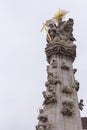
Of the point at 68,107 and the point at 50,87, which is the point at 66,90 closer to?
the point at 50,87

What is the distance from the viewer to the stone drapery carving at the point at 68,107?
13297mm

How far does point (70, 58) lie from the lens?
1630cm

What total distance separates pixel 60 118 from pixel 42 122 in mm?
637

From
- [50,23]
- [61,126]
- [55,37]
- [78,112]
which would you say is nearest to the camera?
[61,126]

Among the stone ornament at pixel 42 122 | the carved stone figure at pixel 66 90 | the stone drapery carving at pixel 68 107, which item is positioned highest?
the carved stone figure at pixel 66 90

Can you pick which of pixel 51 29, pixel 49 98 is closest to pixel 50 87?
pixel 49 98

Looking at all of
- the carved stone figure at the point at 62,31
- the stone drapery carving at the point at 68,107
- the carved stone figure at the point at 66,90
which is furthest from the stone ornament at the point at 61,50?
the stone drapery carving at the point at 68,107

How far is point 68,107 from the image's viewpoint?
1347cm

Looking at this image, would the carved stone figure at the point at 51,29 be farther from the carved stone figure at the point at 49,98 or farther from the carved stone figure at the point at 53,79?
the carved stone figure at the point at 49,98

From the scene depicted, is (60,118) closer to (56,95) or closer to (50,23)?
(56,95)

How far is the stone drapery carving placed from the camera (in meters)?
13.3

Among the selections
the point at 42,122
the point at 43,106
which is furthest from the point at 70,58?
the point at 42,122

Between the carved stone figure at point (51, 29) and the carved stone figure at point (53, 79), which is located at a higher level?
the carved stone figure at point (51, 29)

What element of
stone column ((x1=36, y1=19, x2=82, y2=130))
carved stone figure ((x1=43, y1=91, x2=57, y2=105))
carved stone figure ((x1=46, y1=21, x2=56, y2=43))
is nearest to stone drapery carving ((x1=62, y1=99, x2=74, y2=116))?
stone column ((x1=36, y1=19, x2=82, y2=130))
